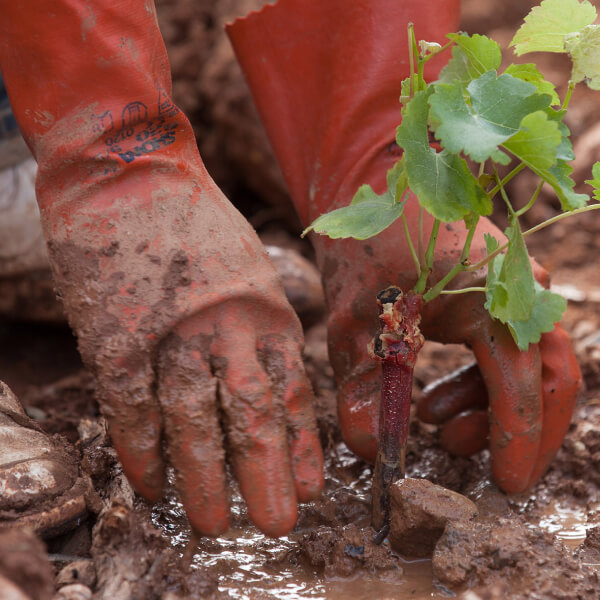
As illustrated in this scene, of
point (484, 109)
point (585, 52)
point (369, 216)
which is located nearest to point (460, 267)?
point (369, 216)

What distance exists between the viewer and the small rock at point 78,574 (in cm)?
140

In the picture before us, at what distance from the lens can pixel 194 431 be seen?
5.01 feet

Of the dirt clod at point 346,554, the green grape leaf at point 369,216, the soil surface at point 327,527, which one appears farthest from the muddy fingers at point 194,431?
the green grape leaf at point 369,216

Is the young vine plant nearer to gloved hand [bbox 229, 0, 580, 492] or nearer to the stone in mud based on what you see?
gloved hand [bbox 229, 0, 580, 492]

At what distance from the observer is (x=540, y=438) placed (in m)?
1.90

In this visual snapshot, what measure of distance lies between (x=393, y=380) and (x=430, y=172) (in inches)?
19.4

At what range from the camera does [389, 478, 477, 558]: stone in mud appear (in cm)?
159

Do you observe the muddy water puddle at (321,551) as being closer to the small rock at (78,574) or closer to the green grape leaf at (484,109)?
the small rock at (78,574)

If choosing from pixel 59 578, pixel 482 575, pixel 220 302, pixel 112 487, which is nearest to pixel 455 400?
pixel 482 575

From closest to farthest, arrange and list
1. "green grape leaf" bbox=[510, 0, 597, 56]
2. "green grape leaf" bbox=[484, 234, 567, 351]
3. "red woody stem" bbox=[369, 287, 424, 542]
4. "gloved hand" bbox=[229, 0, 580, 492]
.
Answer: "green grape leaf" bbox=[510, 0, 597, 56]
"red woody stem" bbox=[369, 287, 424, 542]
"green grape leaf" bbox=[484, 234, 567, 351]
"gloved hand" bbox=[229, 0, 580, 492]

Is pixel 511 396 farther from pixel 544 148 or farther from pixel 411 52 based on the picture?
pixel 411 52

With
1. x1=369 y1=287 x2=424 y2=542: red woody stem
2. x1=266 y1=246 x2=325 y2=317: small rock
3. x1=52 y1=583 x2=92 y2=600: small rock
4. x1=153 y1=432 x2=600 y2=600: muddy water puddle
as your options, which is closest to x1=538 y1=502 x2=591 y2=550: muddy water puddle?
x1=153 y1=432 x2=600 y2=600: muddy water puddle

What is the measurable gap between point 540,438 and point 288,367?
73 centimetres

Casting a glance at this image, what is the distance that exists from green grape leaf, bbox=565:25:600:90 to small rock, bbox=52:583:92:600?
136 cm
